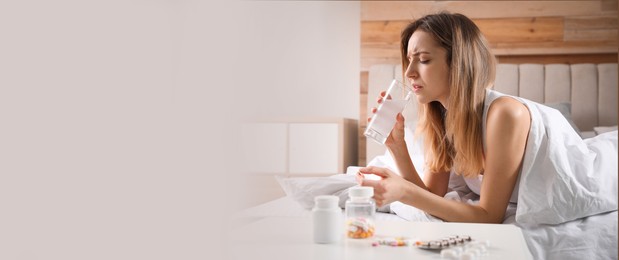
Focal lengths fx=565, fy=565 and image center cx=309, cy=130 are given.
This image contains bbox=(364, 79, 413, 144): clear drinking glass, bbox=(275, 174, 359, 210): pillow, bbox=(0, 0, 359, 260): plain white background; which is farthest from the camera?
bbox=(275, 174, 359, 210): pillow

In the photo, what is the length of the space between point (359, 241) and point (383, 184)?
8.1 inches

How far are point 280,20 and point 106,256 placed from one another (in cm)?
53

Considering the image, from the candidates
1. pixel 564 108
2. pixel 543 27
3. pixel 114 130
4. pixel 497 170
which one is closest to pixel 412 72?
pixel 497 170

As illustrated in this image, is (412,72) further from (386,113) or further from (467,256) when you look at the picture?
(467,256)

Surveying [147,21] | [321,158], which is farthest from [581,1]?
[147,21]

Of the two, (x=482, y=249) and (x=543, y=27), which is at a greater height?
(x=543, y=27)

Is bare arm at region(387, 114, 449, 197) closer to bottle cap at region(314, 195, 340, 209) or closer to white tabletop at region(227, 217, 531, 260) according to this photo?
white tabletop at region(227, 217, 531, 260)

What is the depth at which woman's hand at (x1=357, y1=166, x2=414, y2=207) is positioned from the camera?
942mm

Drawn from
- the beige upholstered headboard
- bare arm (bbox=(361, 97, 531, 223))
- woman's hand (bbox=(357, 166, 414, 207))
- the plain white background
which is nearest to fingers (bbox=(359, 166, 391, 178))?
woman's hand (bbox=(357, 166, 414, 207))

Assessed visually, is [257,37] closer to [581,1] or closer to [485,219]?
[485,219]

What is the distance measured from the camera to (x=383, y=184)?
0.96m

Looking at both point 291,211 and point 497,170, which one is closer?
point 497,170

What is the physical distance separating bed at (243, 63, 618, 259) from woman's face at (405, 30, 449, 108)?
0.86ft

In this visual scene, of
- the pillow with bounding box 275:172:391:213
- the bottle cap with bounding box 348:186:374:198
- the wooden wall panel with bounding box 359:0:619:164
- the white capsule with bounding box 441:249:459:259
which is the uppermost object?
the wooden wall panel with bounding box 359:0:619:164
